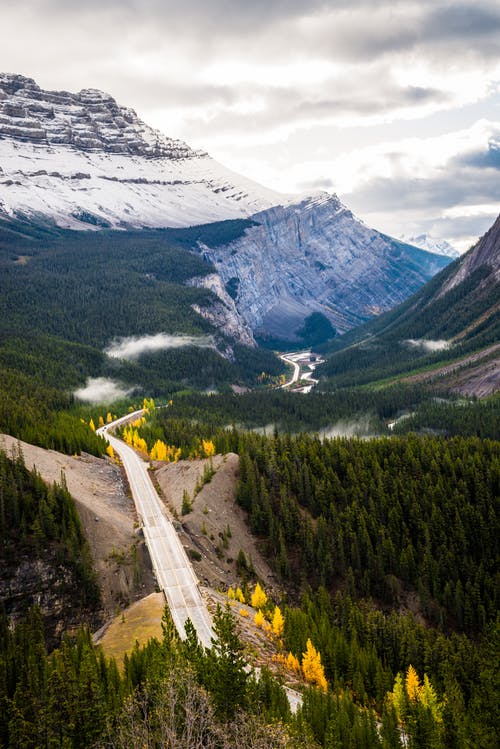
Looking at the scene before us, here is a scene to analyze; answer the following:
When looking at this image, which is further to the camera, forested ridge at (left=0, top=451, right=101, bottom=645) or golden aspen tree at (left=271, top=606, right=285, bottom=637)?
golden aspen tree at (left=271, top=606, right=285, bottom=637)

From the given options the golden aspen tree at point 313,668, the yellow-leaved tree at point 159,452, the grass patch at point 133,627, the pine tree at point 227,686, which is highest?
the pine tree at point 227,686

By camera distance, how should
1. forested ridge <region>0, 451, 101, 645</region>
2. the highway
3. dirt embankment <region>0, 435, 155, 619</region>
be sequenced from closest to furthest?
the highway < forested ridge <region>0, 451, 101, 645</region> < dirt embankment <region>0, 435, 155, 619</region>

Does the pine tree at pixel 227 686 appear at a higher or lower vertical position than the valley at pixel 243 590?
higher

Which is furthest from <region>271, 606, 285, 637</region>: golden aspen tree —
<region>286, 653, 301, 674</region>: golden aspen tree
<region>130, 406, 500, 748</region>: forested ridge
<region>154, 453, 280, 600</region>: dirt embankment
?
<region>154, 453, 280, 600</region>: dirt embankment

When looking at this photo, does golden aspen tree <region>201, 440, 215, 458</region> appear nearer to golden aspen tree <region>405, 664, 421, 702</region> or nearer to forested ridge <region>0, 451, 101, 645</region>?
forested ridge <region>0, 451, 101, 645</region>

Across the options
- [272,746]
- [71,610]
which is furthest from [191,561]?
[272,746]

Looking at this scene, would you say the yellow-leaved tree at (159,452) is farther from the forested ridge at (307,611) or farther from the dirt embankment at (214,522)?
the dirt embankment at (214,522)

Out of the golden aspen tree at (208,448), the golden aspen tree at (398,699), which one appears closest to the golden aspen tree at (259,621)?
the golden aspen tree at (398,699)
